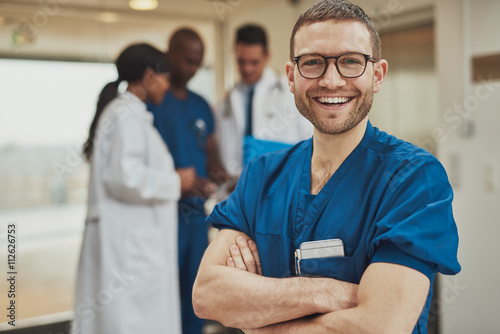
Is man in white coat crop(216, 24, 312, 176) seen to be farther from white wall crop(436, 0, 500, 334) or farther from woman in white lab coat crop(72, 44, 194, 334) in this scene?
white wall crop(436, 0, 500, 334)

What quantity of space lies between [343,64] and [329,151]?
0.20 m

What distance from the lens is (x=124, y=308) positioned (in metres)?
2.25

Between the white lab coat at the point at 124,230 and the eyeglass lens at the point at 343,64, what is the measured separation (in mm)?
1340

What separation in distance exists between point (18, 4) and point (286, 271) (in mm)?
2529

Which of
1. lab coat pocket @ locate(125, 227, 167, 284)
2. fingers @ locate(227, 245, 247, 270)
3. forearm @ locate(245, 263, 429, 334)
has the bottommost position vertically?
lab coat pocket @ locate(125, 227, 167, 284)

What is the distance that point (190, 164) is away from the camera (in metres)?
2.76

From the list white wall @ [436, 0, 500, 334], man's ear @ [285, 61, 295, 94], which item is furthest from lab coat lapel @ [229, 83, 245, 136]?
man's ear @ [285, 61, 295, 94]

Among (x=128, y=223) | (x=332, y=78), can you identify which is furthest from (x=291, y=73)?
(x=128, y=223)

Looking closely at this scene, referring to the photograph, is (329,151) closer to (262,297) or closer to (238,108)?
(262,297)

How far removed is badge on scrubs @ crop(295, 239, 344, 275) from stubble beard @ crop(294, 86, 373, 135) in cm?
22

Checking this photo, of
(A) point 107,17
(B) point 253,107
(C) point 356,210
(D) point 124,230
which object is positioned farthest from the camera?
(A) point 107,17

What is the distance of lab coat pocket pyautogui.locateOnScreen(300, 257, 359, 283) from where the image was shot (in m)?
1.03

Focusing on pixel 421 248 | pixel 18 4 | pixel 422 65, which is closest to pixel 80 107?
pixel 18 4

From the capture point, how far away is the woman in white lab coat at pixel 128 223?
2.22 meters
